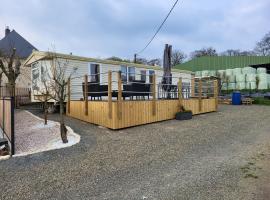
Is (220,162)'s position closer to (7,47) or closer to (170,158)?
(170,158)

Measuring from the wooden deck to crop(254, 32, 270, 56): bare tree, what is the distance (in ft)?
129

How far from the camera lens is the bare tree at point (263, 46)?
4378 centimetres

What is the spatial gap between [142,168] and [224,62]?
2585 cm

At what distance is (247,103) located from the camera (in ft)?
54.3

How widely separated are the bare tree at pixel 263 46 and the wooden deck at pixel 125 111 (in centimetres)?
3926

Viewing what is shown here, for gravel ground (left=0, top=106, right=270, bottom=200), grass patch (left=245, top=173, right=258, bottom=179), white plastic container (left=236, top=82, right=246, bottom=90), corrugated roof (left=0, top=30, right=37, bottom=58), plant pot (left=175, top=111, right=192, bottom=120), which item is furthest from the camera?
corrugated roof (left=0, top=30, right=37, bottom=58)

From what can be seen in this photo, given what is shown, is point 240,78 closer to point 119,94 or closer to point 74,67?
point 74,67

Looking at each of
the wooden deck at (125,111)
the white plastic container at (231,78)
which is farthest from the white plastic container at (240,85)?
the wooden deck at (125,111)

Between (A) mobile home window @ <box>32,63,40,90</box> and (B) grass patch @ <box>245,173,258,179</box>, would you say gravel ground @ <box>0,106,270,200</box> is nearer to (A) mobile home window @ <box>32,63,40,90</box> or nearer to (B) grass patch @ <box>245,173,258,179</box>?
(B) grass patch @ <box>245,173,258,179</box>

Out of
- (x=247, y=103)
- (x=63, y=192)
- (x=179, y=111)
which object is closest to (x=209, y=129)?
(x=179, y=111)

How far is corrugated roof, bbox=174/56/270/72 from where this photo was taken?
87.7 feet

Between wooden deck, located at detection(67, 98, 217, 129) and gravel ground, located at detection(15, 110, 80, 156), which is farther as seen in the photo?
wooden deck, located at detection(67, 98, 217, 129)

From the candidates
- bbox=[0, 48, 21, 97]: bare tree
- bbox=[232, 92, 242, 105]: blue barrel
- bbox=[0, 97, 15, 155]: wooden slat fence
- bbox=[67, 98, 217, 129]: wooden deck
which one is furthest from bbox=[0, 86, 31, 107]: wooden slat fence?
bbox=[232, 92, 242, 105]: blue barrel

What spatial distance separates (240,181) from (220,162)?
90 cm
